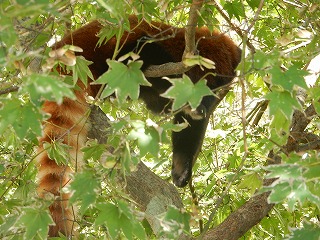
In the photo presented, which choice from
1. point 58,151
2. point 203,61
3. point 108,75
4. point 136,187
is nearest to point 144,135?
point 108,75

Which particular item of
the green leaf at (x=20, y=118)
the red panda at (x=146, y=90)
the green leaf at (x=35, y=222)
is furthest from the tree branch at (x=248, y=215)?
the green leaf at (x=20, y=118)

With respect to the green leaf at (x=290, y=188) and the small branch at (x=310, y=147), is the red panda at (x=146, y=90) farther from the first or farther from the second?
the green leaf at (x=290, y=188)

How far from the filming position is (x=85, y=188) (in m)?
1.54

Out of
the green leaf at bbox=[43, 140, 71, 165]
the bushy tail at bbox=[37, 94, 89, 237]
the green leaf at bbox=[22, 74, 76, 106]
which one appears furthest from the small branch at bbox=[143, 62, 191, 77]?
the green leaf at bbox=[22, 74, 76, 106]

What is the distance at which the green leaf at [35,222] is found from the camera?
1.53m

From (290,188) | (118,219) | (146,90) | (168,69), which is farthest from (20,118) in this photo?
(146,90)

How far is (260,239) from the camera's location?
127 inches

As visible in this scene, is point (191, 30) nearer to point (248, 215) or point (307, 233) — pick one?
point (307, 233)

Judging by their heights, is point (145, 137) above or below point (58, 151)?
below

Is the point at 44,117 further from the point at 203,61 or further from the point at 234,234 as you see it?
the point at 234,234

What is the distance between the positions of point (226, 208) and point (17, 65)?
208 cm

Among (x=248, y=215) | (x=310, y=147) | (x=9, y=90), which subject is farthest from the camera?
(x=248, y=215)

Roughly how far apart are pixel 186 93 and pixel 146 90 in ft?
6.56

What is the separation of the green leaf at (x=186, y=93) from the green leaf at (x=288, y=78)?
190mm
